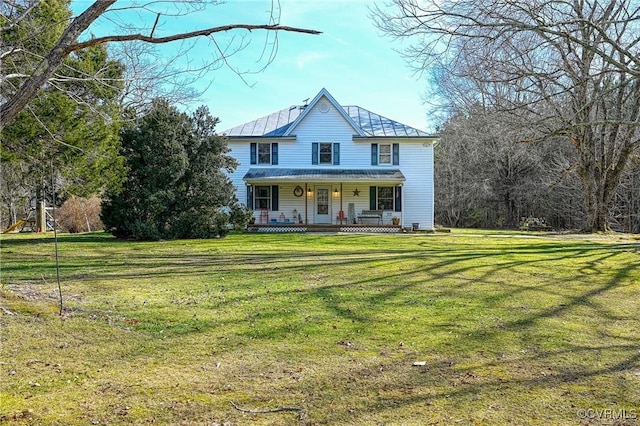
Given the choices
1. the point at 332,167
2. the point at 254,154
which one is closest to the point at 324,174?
the point at 332,167

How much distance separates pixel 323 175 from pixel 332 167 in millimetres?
1683

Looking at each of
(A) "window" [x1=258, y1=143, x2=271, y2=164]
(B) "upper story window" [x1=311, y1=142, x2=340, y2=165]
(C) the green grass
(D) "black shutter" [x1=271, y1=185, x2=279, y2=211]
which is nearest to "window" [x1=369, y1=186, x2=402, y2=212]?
(B) "upper story window" [x1=311, y1=142, x2=340, y2=165]

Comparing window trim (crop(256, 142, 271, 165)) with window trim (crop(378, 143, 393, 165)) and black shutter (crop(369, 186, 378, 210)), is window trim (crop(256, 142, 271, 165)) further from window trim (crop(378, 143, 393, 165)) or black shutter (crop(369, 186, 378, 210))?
window trim (crop(378, 143, 393, 165))

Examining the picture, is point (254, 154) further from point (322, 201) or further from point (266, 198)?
point (322, 201)

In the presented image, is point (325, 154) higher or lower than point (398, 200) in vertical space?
higher

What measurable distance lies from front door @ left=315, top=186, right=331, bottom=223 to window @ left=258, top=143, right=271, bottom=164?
10.2ft

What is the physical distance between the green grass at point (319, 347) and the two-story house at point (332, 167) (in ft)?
52.3

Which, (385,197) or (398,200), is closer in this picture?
(398,200)

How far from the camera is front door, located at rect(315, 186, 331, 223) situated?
25.2 m

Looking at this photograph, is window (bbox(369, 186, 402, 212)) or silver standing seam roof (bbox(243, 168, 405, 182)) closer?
silver standing seam roof (bbox(243, 168, 405, 182))

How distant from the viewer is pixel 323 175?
2355cm

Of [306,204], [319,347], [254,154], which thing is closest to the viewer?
[319,347]

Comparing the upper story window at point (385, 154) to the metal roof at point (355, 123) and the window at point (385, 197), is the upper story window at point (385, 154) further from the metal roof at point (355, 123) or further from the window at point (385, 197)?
the window at point (385, 197)

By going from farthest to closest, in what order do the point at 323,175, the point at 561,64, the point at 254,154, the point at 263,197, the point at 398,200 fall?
the point at 254,154
the point at 263,197
the point at 398,200
the point at 323,175
the point at 561,64
